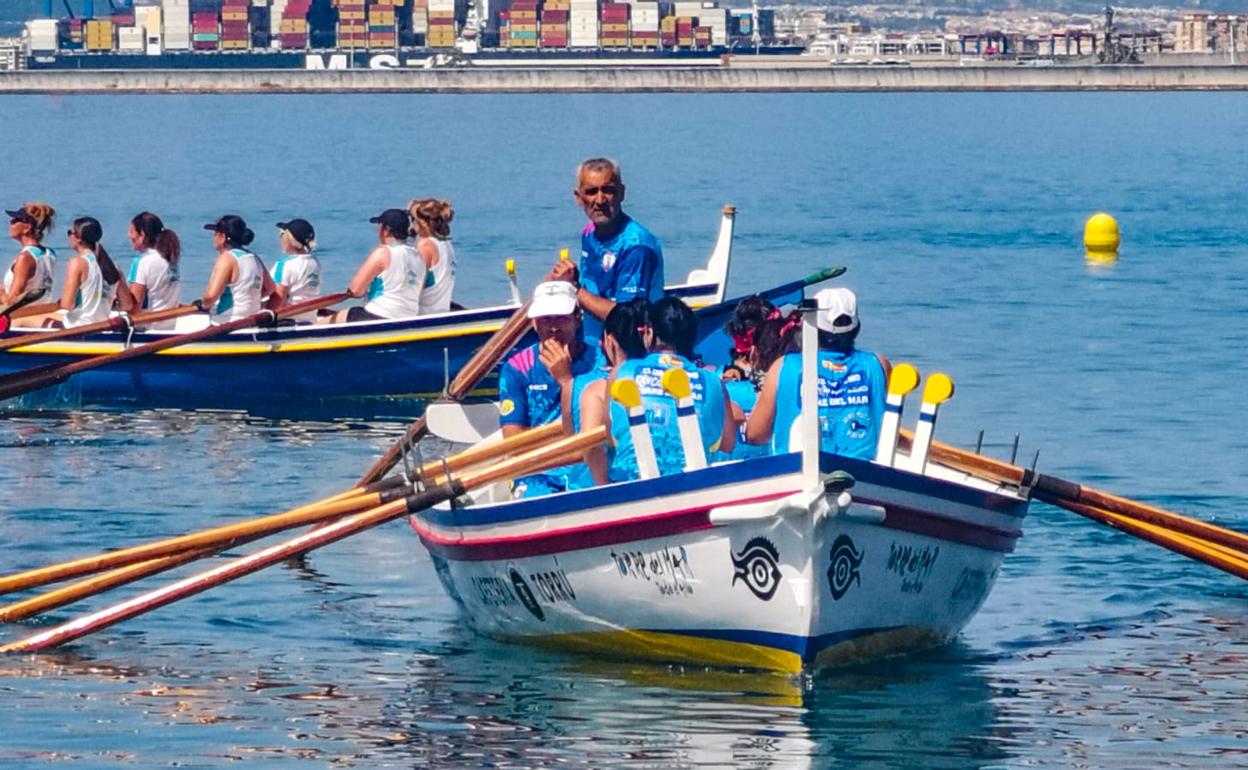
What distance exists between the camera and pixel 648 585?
439 inches

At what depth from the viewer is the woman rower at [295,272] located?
21.5 meters

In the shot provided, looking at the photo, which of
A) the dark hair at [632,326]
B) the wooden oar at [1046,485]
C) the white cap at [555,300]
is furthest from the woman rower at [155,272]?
the wooden oar at [1046,485]

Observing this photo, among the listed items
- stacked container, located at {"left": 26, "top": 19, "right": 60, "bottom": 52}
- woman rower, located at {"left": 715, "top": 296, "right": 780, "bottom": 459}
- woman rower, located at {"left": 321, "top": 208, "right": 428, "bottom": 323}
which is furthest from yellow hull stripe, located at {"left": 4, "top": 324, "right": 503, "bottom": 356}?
stacked container, located at {"left": 26, "top": 19, "right": 60, "bottom": 52}

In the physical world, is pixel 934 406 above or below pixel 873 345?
above

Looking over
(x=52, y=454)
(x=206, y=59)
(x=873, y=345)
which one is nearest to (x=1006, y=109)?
(x=206, y=59)

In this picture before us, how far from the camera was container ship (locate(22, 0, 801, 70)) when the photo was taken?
7234 inches

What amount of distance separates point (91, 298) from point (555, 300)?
10601 mm

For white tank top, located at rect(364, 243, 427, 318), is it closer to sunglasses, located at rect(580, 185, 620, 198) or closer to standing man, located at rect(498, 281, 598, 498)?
standing man, located at rect(498, 281, 598, 498)

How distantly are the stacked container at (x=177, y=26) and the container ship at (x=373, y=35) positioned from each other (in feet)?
0.27

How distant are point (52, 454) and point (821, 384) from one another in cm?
1039

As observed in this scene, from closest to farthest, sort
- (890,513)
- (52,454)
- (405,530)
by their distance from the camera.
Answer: (890,513) < (405,530) < (52,454)

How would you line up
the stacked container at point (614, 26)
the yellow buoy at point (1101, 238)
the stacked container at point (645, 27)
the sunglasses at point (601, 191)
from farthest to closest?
the stacked container at point (645, 27) → the stacked container at point (614, 26) → the yellow buoy at point (1101, 238) → the sunglasses at point (601, 191)

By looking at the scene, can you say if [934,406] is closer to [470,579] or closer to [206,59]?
[470,579]

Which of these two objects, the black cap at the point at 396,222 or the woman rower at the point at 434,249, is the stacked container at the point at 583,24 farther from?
the black cap at the point at 396,222
